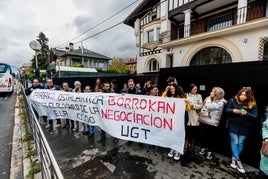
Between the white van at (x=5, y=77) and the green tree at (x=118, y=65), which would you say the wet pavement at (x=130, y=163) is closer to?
the white van at (x=5, y=77)

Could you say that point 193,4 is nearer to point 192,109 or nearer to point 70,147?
point 192,109

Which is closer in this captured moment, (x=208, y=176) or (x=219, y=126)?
(x=208, y=176)

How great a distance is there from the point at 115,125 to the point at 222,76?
113 inches

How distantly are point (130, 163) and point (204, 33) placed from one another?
10.2 meters

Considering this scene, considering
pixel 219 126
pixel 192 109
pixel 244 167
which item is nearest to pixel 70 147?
pixel 192 109

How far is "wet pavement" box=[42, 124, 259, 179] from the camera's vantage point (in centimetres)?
266

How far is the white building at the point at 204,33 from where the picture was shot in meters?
8.40

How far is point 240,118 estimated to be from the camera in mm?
2682

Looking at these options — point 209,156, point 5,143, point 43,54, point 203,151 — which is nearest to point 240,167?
point 209,156

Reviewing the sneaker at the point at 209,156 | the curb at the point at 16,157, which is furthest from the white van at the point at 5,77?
the sneaker at the point at 209,156

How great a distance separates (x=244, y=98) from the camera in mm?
2648

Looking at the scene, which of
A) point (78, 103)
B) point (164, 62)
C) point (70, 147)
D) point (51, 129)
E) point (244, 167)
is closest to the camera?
point (244, 167)

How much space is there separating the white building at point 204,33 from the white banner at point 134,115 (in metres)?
7.57

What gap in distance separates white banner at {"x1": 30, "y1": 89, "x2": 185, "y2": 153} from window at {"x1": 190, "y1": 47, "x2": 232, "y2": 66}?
961 centimetres
